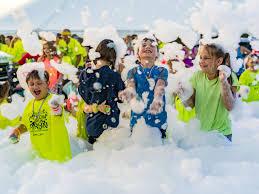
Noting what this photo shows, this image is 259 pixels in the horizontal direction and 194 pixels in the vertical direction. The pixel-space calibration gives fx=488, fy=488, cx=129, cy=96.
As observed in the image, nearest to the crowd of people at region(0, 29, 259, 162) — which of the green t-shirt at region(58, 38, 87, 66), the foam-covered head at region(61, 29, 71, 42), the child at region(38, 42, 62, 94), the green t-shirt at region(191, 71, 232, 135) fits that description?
the green t-shirt at region(191, 71, 232, 135)

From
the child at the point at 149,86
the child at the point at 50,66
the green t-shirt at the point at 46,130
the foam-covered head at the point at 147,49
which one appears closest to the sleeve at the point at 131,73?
the child at the point at 149,86

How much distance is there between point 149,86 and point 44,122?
36.5 inches

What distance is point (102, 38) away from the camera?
4.36 meters

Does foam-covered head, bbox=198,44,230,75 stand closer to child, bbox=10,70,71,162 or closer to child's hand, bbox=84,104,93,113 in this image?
child's hand, bbox=84,104,93,113

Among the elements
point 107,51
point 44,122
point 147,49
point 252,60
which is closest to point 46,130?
point 44,122

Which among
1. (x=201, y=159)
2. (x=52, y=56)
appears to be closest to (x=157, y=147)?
(x=201, y=159)

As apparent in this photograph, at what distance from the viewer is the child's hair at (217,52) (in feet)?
13.8

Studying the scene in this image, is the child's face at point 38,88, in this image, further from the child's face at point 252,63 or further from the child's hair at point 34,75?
the child's face at point 252,63

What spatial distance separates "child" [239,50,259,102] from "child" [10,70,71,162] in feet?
11.3

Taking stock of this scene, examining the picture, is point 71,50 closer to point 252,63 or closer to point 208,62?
point 252,63

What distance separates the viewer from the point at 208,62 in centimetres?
423

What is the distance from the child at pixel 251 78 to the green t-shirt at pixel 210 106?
2.44 m

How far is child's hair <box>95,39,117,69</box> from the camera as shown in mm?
4176

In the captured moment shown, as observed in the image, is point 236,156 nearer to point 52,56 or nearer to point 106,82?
point 106,82
